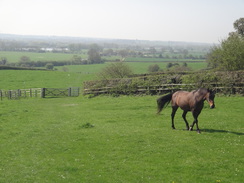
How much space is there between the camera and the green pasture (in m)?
12.3

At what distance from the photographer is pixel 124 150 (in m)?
15.5

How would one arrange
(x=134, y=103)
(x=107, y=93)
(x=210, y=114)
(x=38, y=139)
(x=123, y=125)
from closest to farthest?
1. (x=38, y=139)
2. (x=123, y=125)
3. (x=210, y=114)
4. (x=134, y=103)
5. (x=107, y=93)

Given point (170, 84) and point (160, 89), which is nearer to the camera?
→ point (170, 84)

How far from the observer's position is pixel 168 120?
23.0 meters

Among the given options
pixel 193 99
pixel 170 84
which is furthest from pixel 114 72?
pixel 193 99

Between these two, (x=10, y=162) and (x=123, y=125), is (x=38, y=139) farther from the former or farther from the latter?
(x=123, y=125)

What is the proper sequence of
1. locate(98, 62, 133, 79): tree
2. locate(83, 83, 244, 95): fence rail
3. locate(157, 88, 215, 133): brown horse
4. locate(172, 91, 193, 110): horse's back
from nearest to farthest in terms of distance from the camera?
1. locate(157, 88, 215, 133): brown horse
2. locate(172, 91, 193, 110): horse's back
3. locate(83, 83, 244, 95): fence rail
4. locate(98, 62, 133, 79): tree

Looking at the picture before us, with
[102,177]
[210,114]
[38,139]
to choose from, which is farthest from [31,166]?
[210,114]

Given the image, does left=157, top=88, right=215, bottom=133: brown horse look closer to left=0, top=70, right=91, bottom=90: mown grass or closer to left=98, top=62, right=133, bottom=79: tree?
left=98, top=62, right=133, bottom=79: tree

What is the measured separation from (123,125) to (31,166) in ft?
30.3

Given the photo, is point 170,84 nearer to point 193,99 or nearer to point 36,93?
point 193,99

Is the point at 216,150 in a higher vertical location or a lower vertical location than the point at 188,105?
lower

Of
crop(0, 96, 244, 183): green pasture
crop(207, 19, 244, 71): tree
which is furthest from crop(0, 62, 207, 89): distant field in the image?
crop(0, 96, 244, 183): green pasture

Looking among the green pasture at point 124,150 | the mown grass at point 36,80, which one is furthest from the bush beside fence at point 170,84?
the mown grass at point 36,80
